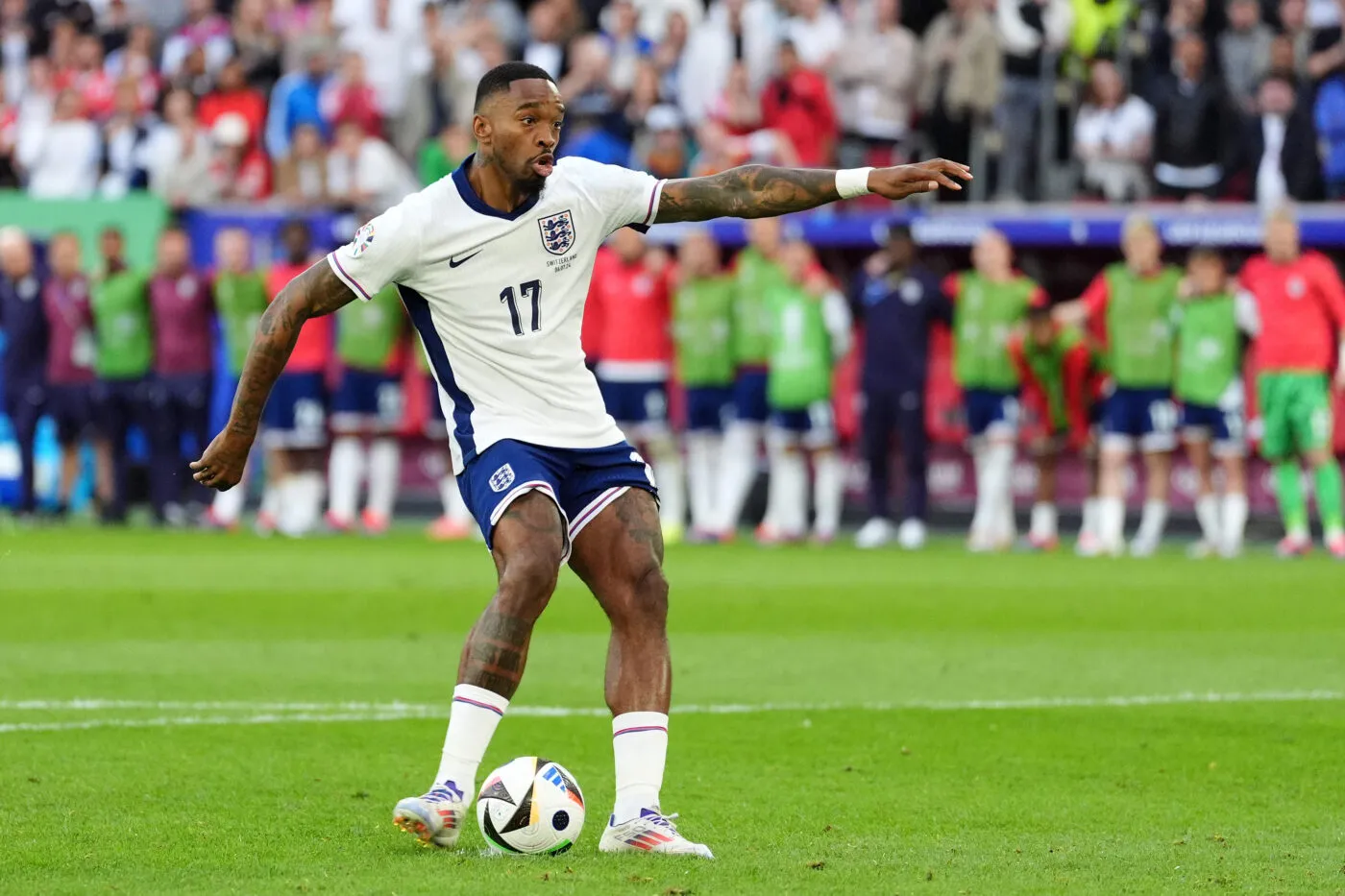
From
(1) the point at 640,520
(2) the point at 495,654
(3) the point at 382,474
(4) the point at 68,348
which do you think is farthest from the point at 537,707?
(4) the point at 68,348

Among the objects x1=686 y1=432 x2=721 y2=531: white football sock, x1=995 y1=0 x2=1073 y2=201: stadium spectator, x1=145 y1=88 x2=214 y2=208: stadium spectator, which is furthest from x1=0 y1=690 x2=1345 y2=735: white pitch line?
x1=145 y1=88 x2=214 y2=208: stadium spectator

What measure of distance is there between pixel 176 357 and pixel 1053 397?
7994mm

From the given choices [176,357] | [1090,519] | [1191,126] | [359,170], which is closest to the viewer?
[1090,519]

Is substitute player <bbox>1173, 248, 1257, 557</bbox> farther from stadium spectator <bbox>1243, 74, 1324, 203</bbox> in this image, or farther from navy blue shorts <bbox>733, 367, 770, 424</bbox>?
navy blue shorts <bbox>733, 367, 770, 424</bbox>

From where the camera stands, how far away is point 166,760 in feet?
24.6

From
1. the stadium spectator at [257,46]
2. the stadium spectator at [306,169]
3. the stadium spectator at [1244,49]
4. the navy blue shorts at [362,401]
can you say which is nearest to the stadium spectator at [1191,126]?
the stadium spectator at [1244,49]

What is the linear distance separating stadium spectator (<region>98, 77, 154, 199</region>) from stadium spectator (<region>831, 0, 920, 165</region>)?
7.42 m

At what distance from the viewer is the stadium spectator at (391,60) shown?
2253 centimetres

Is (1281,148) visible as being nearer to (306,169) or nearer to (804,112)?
(804,112)

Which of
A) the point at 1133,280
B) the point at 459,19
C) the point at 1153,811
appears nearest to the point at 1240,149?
the point at 1133,280

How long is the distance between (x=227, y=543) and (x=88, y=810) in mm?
12022

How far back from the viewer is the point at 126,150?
907 inches

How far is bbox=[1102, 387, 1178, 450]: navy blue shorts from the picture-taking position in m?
18.0

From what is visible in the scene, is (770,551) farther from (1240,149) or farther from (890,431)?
(1240,149)
